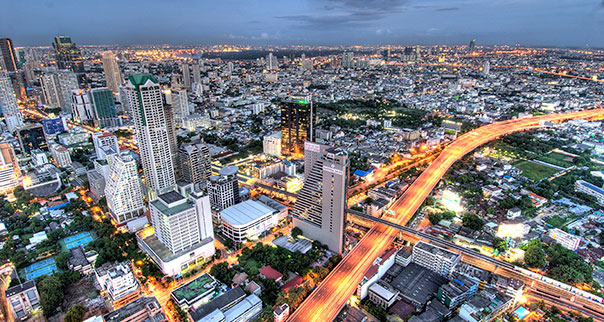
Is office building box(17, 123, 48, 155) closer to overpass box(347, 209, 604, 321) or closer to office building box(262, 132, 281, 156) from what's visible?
office building box(262, 132, 281, 156)

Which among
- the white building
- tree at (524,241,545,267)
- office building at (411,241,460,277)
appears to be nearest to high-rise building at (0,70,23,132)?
office building at (411,241,460,277)

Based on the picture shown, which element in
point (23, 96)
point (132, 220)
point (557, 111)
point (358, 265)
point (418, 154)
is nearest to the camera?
point (358, 265)

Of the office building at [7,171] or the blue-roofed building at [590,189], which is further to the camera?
the office building at [7,171]

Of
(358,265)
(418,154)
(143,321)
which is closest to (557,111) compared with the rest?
(418,154)

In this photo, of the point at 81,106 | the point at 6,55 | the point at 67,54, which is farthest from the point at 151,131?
the point at 6,55

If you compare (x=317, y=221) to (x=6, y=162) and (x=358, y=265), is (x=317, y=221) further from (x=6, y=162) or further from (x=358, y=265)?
(x=6, y=162)

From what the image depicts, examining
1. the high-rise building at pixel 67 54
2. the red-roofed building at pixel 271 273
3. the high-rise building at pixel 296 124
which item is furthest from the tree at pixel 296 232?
the high-rise building at pixel 67 54

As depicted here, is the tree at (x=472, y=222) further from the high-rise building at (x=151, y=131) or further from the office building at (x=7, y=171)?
the office building at (x=7, y=171)
